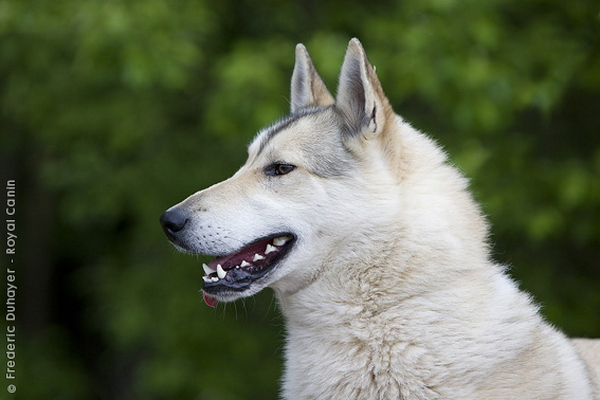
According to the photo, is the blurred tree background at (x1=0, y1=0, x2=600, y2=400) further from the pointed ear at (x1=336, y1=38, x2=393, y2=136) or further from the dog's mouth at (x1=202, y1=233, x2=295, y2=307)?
the dog's mouth at (x1=202, y1=233, x2=295, y2=307)

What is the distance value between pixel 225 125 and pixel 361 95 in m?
3.21

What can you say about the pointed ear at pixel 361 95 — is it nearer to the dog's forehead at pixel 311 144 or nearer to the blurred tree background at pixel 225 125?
the dog's forehead at pixel 311 144

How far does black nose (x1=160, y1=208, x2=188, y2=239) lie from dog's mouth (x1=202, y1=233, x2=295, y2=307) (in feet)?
0.67

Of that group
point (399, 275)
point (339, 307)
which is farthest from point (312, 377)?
point (399, 275)

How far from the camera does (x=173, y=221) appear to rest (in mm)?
3154

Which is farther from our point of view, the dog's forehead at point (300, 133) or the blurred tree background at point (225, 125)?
the blurred tree background at point (225, 125)

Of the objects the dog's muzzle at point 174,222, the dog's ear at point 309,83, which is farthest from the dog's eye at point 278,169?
the dog's ear at point 309,83

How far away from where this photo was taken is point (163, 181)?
792 centimetres

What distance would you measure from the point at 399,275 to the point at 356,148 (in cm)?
62

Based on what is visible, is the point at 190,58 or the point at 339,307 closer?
the point at 339,307

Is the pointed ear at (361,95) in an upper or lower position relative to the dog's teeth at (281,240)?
upper

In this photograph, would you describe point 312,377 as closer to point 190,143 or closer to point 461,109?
point 461,109


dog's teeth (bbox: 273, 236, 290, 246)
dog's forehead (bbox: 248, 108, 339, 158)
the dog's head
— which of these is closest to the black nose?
the dog's head

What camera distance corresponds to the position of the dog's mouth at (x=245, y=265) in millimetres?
3086
